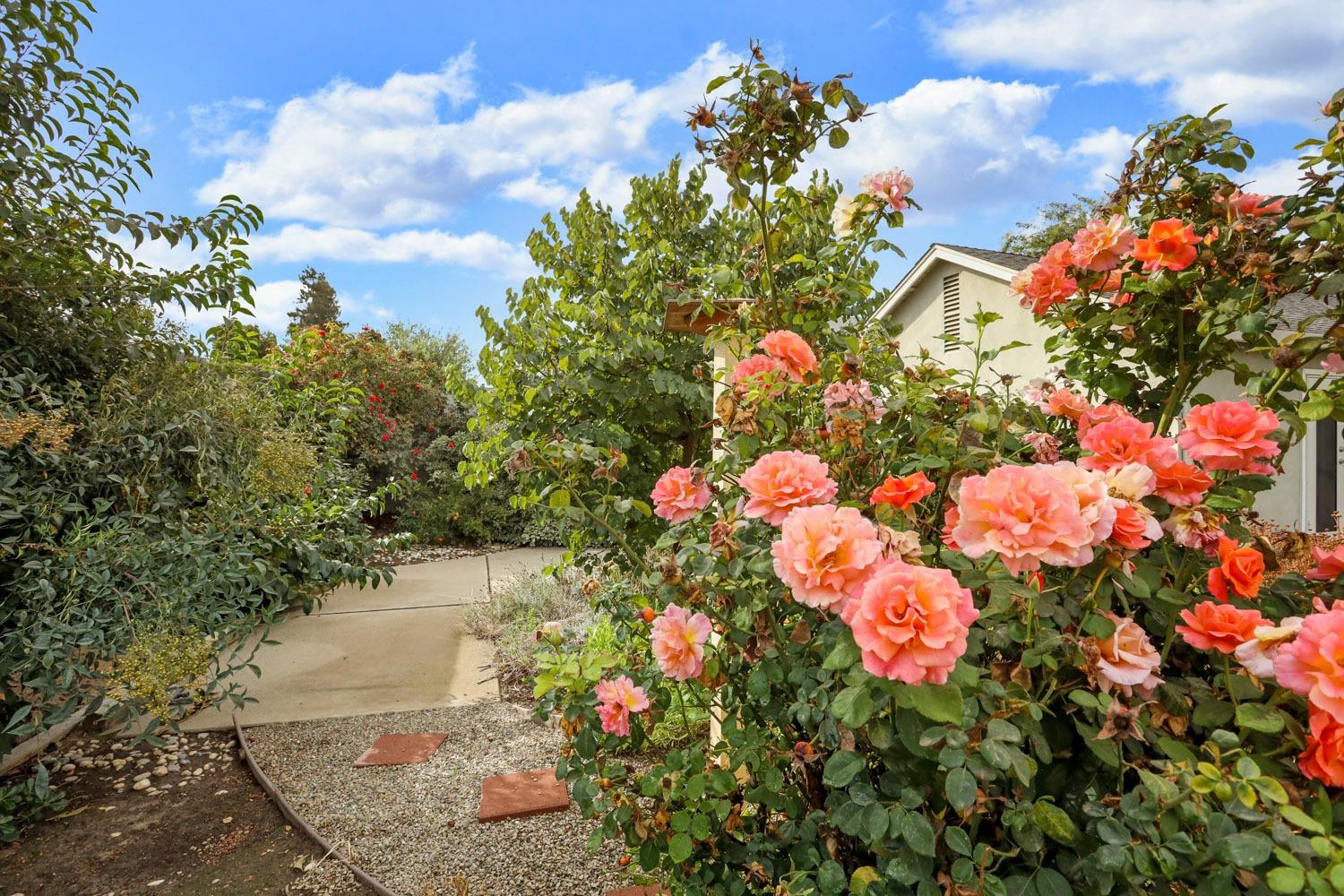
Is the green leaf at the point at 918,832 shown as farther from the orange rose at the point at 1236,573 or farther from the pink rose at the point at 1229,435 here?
the pink rose at the point at 1229,435

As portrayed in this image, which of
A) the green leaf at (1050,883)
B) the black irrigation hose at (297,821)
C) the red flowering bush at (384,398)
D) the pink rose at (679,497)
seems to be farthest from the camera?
the red flowering bush at (384,398)

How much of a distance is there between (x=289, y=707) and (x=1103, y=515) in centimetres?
397

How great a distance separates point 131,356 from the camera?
9.88 ft

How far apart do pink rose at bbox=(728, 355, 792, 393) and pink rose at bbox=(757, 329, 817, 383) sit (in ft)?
0.04

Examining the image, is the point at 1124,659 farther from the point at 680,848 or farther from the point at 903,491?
the point at 680,848

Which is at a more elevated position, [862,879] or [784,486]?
[784,486]

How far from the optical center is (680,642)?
1.44m

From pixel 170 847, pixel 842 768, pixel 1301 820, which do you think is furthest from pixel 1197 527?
pixel 170 847

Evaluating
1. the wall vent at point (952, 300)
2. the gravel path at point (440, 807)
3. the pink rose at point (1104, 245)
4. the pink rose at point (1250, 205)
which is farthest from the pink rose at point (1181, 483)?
the wall vent at point (952, 300)

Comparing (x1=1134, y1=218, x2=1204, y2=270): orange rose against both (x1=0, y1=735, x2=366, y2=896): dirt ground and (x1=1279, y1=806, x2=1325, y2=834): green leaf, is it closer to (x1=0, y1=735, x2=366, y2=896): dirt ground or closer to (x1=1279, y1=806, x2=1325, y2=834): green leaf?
(x1=1279, y1=806, x2=1325, y2=834): green leaf

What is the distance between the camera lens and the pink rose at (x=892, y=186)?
1869mm

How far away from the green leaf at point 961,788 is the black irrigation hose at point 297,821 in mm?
1948

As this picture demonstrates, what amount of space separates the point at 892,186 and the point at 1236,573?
1.19m

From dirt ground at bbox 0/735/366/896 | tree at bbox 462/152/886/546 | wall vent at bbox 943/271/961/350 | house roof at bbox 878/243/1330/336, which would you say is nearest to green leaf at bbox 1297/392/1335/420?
tree at bbox 462/152/886/546
